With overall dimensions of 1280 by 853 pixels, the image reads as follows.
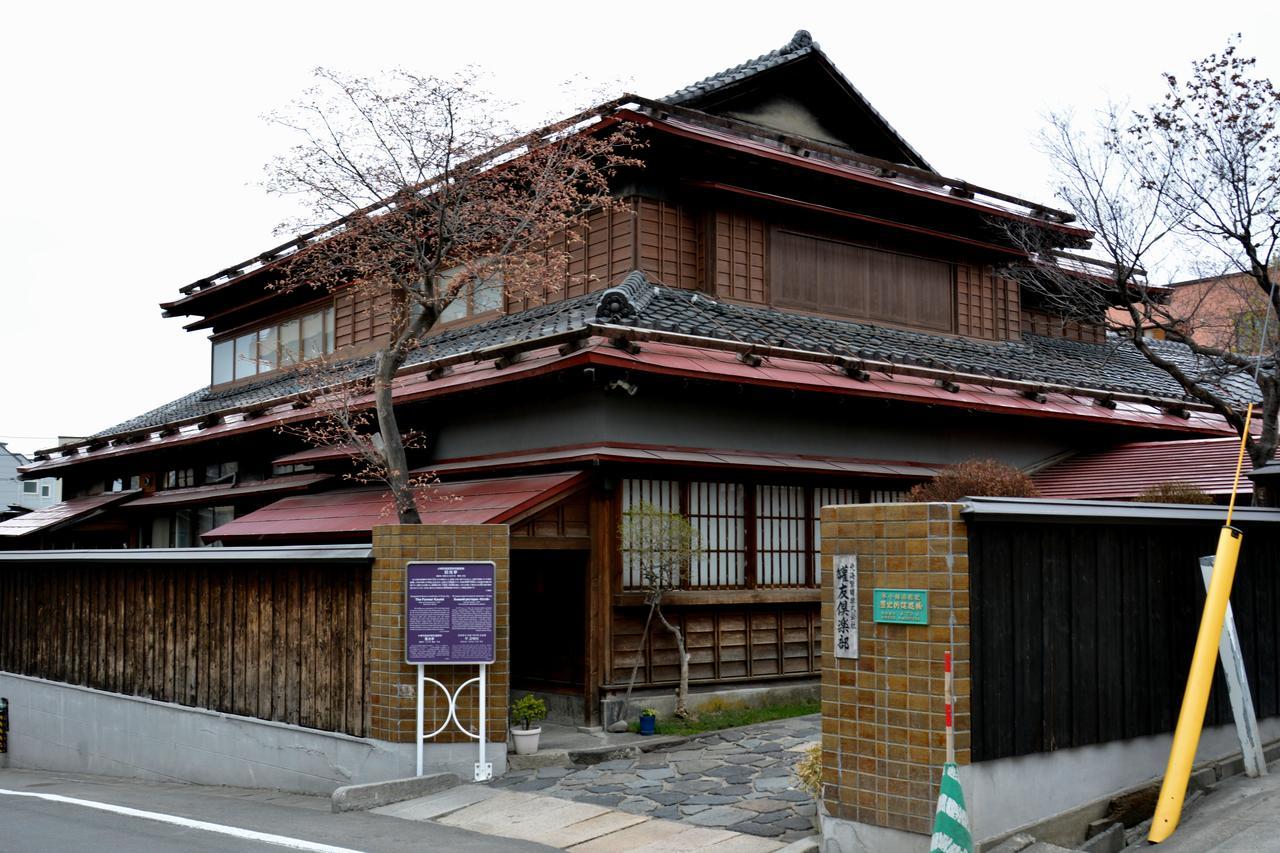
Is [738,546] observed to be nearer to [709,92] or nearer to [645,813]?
[645,813]

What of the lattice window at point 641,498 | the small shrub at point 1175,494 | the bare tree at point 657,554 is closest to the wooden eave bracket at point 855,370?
the lattice window at point 641,498

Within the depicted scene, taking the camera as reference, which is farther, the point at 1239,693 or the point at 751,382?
the point at 751,382

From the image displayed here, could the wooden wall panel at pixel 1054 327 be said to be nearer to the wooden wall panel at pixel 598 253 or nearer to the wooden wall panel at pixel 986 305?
the wooden wall panel at pixel 986 305

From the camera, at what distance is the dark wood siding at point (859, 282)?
58.9 feet

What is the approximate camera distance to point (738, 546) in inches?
589

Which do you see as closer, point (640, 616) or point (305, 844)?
point (305, 844)

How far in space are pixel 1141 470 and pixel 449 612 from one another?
34.7 ft

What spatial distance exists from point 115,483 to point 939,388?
64.0 ft

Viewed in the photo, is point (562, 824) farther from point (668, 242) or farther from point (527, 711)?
point (668, 242)

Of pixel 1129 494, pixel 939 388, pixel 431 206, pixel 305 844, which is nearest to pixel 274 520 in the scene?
pixel 431 206

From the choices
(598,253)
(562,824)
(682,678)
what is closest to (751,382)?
(682,678)

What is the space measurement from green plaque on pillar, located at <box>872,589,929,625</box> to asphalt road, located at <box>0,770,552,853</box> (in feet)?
10.5

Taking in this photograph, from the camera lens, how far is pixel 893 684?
825 centimetres

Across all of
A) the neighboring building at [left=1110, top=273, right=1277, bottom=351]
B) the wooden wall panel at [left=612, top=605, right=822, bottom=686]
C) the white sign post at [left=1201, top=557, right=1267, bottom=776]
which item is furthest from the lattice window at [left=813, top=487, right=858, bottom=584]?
the white sign post at [left=1201, top=557, right=1267, bottom=776]
